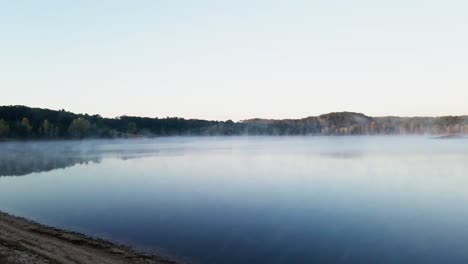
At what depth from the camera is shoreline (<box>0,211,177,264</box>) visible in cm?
1184

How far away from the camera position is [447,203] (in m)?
24.4

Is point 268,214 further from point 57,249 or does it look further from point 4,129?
point 4,129

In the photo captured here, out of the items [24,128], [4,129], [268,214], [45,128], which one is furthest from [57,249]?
[45,128]

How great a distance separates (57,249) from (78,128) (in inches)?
6135

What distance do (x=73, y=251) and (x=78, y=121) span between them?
156565 millimetres

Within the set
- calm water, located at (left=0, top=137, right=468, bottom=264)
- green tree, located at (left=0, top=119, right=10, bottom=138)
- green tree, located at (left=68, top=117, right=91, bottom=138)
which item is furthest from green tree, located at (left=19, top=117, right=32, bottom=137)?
calm water, located at (left=0, top=137, right=468, bottom=264)

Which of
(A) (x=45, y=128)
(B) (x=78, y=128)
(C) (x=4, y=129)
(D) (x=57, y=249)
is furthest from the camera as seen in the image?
(B) (x=78, y=128)

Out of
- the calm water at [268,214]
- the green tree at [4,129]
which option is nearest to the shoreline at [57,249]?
the calm water at [268,214]

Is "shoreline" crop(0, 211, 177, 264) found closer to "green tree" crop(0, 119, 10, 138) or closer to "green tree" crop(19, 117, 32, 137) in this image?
"green tree" crop(0, 119, 10, 138)

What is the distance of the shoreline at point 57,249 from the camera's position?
11.8 m

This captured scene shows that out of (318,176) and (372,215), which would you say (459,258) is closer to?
(372,215)

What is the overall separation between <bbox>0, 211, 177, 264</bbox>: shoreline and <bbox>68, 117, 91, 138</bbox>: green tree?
149 metres

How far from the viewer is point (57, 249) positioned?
1333 centimetres

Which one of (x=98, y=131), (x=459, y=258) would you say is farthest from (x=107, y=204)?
(x=98, y=131)
